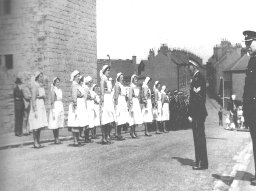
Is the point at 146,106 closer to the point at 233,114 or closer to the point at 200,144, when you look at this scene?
the point at 200,144

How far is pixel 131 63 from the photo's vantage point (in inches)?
3105

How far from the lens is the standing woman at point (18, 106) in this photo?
16.0 metres

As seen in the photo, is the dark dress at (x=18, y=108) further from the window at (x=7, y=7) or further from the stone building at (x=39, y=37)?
the window at (x=7, y=7)

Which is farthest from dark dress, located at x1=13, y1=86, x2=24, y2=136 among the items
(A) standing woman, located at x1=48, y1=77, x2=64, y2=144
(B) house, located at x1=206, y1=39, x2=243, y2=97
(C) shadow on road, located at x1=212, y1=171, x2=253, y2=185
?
(B) house, located at x1=206, y1=39, x2=243, y2=97

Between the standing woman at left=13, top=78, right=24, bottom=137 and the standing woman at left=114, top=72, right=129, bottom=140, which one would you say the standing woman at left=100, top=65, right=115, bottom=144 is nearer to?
the standing woman at left=114, top=72, right=129, bottom=140

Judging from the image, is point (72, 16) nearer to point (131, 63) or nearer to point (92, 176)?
point (92, 176)

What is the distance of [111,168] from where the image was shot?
770 centimetres

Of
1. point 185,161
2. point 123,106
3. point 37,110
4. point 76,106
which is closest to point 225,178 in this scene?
point 185,161

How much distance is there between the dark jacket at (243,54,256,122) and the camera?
6418mm

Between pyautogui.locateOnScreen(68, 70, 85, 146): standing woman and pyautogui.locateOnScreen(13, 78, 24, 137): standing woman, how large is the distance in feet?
16.1

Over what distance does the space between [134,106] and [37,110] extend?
404 cm

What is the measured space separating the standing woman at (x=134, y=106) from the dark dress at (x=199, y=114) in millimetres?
5846

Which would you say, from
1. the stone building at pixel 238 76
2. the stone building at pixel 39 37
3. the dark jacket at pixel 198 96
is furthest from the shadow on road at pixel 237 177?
the stone building at pixel 238 76

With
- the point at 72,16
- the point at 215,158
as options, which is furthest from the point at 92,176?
the point at 72,16
